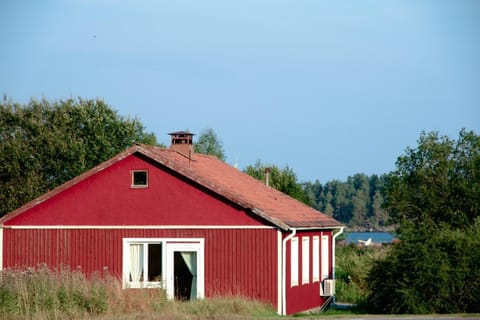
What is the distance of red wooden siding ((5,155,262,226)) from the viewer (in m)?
32.2

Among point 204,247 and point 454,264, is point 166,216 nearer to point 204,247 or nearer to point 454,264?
point 204,247

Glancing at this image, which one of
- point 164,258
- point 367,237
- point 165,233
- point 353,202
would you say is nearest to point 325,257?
point 165,233

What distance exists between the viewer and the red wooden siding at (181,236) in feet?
104

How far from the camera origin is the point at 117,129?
2153 inches

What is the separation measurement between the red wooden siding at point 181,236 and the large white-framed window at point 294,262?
1.24 m

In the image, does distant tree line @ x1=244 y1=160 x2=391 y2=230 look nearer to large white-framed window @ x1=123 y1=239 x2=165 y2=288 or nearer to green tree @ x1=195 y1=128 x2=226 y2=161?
green tree @ x1=195 y1=128 x2=226 y2=161

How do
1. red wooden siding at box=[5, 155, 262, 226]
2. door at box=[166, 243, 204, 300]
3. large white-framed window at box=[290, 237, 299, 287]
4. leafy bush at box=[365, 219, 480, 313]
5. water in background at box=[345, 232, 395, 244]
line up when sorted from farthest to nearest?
water in background at box=[345, 232, 395, 244]
large white-framed window at box=[290, 237, 299, 287]
red wooden siding at box=[5, 155, 262, 226]
door at box=[166, 243, 204, 300]
leafy bush at box=[365, 219, 480, 313]

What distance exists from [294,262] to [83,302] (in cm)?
848

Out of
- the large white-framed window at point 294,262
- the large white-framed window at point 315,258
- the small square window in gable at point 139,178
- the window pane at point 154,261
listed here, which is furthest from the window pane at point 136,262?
the large white-framed window at point 315,258

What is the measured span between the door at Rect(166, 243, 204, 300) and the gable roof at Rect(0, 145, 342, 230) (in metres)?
2.04

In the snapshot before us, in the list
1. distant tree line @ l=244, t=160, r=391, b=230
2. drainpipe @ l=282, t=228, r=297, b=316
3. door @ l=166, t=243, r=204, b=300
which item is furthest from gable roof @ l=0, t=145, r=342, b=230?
distant tree line @ l=244, t=160, r=391, b=230

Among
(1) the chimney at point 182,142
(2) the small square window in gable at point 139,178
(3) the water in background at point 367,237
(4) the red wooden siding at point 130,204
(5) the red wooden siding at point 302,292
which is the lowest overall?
(5) the red wooden siding at point 302,292

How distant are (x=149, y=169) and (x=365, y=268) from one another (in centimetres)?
1281

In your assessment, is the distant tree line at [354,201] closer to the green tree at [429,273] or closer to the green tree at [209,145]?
the green tree at [209,145]
